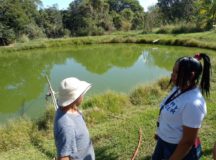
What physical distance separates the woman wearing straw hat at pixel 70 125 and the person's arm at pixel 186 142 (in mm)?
629

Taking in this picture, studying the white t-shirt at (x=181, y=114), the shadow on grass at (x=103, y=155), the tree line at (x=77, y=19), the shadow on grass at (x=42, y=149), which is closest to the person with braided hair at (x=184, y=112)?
the white t-shirt at (x=181, y=114)

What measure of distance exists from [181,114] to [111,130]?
10.1 ft

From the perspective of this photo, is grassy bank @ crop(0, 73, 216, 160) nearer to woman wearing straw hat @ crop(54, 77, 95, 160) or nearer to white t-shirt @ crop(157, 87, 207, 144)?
white t-shirt @ crop(157, 87, 207, 144)

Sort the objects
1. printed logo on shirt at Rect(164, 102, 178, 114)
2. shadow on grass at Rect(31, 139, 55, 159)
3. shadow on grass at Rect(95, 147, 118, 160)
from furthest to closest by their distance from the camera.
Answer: shadow on grass at Rect(31, 139, 55, 159) < shadow on grass at Rect(95, 147, 118, 160) < printed logo on shirt at Rect(164, 102, 178, 114)

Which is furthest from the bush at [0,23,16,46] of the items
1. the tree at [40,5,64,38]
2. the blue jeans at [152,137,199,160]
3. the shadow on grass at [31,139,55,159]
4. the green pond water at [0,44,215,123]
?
the blue jeans at [152,137,199,160]

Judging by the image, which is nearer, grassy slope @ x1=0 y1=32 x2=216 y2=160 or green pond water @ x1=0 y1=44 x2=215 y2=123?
grassy slope @ x1=0 y1=32 x2=216 y2=160

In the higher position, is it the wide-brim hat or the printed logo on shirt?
the wide-brim hat

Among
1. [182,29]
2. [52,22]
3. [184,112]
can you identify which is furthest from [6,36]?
[184,112]

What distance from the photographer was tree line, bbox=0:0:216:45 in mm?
26344

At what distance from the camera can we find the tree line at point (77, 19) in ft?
86.4

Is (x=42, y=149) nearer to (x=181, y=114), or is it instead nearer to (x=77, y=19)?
(x=181, y=114)

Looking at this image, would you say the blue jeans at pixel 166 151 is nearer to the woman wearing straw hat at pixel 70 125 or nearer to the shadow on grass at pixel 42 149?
the woman wearing straw hat at pixel 70 125

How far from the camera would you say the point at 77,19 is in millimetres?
31781

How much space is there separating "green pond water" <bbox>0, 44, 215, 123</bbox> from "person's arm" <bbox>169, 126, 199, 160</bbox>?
5.95m
